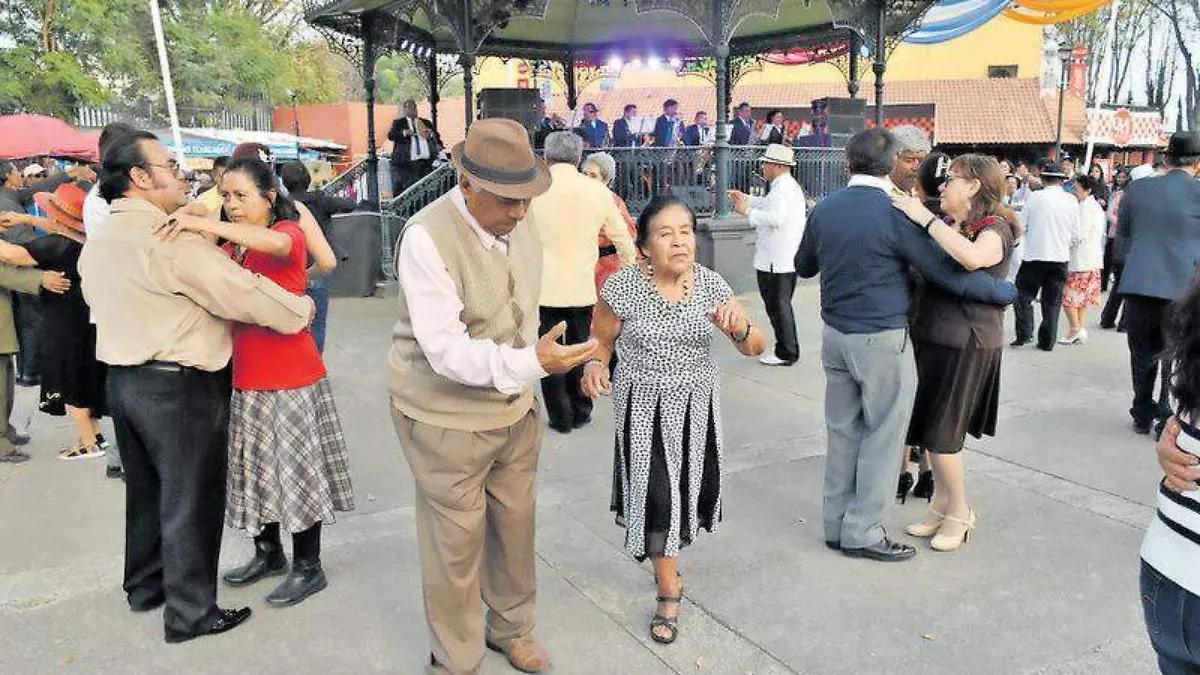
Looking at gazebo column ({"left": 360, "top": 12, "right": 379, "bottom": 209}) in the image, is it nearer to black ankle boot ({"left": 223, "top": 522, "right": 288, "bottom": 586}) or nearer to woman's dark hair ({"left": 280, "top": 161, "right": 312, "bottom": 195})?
woman's dark hair ({"left": 280, "top": 161, "right": 312, "bottom": 195})

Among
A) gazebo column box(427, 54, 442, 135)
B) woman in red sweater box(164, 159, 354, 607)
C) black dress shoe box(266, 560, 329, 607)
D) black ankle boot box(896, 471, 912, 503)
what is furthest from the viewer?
gazebo column box(427, 54, 442, 135)

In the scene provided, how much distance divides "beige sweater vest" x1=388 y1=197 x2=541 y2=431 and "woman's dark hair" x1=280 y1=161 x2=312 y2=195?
3.40m

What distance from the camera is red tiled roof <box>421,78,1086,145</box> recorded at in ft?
88.3

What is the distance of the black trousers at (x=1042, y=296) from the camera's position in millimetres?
8320

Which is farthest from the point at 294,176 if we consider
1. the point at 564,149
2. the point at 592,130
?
the point at 592,130

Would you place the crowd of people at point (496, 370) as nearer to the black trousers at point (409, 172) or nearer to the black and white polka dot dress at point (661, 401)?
the black and white polka dot dress at point (661, 401)

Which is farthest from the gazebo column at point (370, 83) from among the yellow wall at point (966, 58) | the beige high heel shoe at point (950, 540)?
the yellow wall at point (966, 58)

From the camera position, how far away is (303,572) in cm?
359

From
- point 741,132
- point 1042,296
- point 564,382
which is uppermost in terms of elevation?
point 741,132

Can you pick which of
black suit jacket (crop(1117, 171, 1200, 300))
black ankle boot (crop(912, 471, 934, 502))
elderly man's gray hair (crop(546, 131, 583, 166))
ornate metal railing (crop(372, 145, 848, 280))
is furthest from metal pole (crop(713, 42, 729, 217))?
black ankle boot (crop(912, 471, 934, 502))

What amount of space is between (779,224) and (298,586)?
17.3 ft

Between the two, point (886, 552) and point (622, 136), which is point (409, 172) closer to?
point (622, 136)

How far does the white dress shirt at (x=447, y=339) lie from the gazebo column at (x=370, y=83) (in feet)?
34.8

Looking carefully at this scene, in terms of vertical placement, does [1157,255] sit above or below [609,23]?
below
